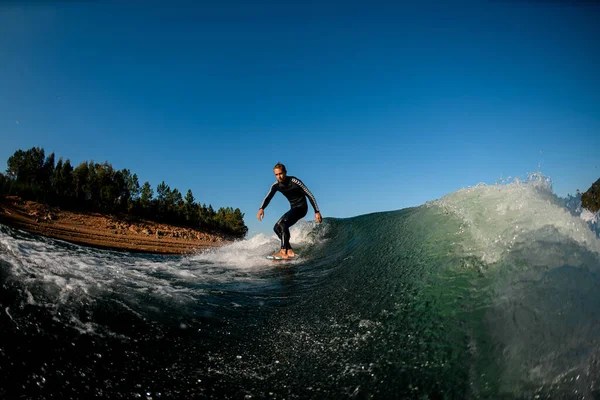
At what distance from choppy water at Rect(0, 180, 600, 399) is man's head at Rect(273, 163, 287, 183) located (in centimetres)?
387

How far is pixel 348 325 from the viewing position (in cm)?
275

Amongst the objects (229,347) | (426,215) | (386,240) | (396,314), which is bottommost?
(229,347)

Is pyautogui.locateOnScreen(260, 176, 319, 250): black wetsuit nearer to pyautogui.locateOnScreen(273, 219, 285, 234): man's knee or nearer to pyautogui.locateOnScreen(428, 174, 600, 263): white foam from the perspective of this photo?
pyautogui.locateOnScreen(273, 219, 285, 234): man's knee

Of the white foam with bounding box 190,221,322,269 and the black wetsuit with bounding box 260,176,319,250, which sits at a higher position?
the black wetsuit with bounding box 260,176,319,250

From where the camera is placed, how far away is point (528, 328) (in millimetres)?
2188

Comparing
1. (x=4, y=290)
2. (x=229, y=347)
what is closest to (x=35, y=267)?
(x=4, y=290)

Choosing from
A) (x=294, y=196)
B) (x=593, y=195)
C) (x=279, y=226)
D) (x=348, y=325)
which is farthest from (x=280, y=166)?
(x=593, y=195)

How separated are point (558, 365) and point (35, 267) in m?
4.45

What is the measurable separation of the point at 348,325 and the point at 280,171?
5363 millimetres

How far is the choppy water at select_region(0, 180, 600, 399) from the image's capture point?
183 centimetres

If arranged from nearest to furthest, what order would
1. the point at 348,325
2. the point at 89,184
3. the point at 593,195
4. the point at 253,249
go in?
the point at 348,325 → the point at 253,249 → the point at 89,184 → the point at 593,195

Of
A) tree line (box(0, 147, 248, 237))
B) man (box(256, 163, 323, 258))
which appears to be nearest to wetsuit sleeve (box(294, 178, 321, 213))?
man (box(256, 163, 323, 258))

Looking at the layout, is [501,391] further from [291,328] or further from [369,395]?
[291,328]

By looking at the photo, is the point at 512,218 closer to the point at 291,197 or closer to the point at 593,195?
the point at 291,197
